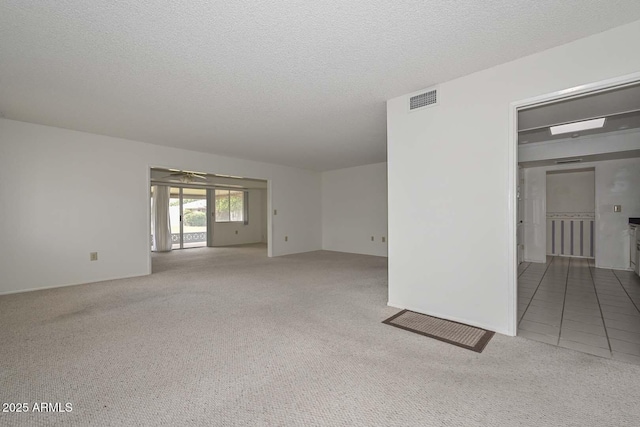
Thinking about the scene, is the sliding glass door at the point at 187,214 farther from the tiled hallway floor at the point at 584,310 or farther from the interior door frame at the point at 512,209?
the tiled hallway floor at the point at 584,310

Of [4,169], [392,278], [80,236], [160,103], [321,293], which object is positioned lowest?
[321,293]

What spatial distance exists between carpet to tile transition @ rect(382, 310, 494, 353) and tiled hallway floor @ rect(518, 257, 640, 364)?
431 mm

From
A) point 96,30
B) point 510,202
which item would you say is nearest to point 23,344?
point 96,30

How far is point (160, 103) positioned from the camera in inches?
127

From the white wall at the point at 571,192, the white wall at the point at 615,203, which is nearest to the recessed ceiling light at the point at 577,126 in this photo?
the white wall at the point at 615,203

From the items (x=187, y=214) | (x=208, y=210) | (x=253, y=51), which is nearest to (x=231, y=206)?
(x=208, y=210)

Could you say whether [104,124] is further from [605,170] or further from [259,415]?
[605,170]

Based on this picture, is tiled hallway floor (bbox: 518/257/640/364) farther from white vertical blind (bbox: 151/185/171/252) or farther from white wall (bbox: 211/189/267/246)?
white vertical blind (bbox: 151/185/171/252)

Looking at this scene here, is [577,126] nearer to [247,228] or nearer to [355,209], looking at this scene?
[355,209]

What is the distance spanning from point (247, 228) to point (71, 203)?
6.28 meters

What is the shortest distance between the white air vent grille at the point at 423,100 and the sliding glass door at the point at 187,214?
8105mm

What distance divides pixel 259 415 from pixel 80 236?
4588mm

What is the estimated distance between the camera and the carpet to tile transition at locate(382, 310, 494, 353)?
2328 millimetres

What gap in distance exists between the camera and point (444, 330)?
258cm
